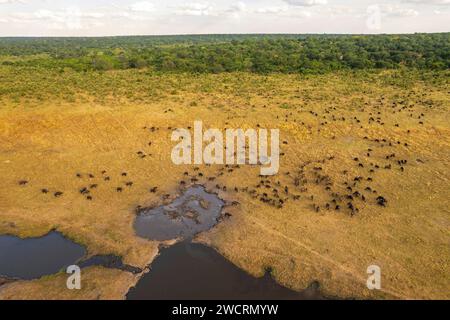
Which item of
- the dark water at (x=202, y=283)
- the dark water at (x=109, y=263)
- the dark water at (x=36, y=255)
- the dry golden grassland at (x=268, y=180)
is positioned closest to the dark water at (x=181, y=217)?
the dry golden grassland at (x=268, y=180)

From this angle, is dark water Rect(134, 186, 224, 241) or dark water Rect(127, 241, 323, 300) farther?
dark water Rect(134, 186, 224, 241)

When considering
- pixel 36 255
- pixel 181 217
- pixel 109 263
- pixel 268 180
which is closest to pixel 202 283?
pixel 109 263

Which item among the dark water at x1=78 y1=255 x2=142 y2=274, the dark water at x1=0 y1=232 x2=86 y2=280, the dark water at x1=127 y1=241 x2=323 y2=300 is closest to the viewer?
the dark water at x1=127 y1=241 x2=323 y2=300

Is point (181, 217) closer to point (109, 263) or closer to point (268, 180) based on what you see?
point (109, 263)

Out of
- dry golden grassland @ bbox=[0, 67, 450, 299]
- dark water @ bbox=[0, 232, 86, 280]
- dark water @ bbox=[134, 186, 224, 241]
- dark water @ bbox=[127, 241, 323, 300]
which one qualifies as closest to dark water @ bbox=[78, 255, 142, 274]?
dry golden grassland @ bbox=[0, 67, 450, 299]

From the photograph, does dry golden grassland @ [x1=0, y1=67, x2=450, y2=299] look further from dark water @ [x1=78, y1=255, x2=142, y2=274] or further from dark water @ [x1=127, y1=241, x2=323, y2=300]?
dark water @ [x1=127, y1=241, x2=323, y2=300]

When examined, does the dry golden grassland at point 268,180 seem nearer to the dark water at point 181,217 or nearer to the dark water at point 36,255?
the dark water at point 36,255

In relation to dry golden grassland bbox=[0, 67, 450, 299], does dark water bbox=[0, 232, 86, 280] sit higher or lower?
lower
